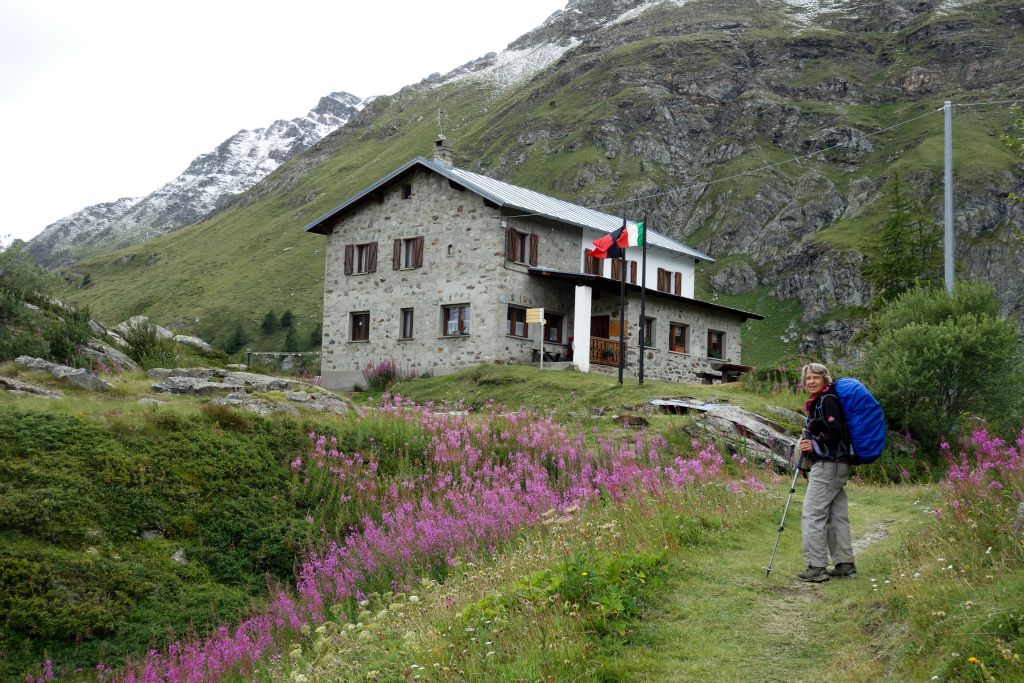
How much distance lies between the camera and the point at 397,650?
20.5 feet

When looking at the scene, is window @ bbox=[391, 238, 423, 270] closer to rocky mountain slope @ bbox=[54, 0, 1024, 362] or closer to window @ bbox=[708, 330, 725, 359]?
window @ bbox=[708, 330, 725, 359]

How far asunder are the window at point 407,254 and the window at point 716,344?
14340 millimetres

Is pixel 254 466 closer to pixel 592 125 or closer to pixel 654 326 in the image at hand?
pixel 654 326

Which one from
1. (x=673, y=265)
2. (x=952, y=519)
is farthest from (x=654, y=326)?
(x=952, y=519)

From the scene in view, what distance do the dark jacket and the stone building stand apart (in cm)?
2439

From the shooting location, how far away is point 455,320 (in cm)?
3509

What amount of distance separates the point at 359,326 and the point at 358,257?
3105 millimetres

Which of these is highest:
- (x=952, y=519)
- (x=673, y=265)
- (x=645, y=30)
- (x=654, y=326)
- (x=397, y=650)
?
(x=645, y=30)

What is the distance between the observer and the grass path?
228 inches

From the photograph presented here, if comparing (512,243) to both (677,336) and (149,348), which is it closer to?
(677,336)

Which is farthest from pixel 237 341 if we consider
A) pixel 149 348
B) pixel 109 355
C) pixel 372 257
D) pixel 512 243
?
pixel 109 355

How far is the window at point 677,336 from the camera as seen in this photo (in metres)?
38.5

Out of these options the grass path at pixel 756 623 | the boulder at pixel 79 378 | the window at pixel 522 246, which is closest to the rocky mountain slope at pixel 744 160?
the window at pixel 522 246

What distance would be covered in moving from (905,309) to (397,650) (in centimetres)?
1854
